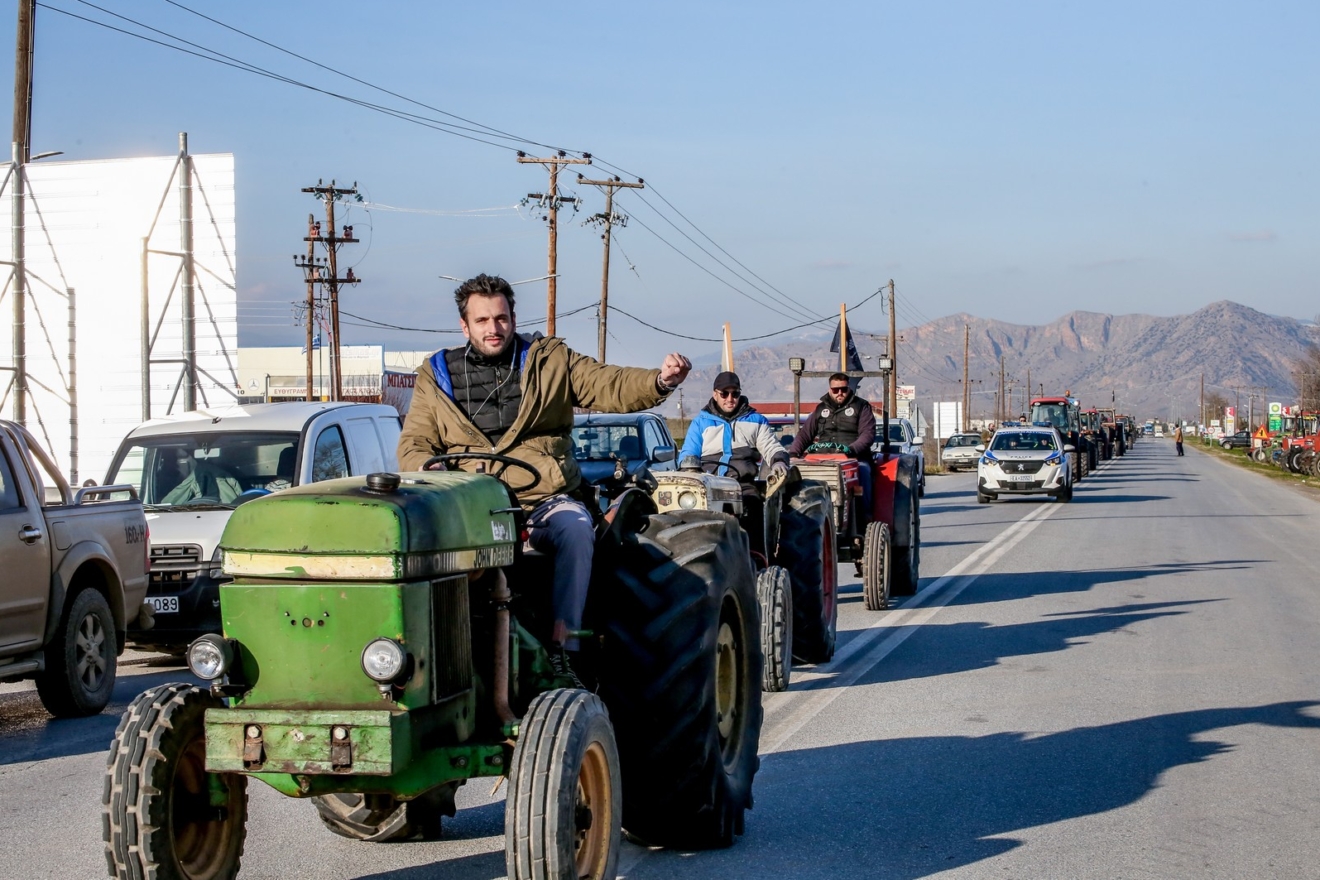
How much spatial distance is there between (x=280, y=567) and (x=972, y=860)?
3053mm

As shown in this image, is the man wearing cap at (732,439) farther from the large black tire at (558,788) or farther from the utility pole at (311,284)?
the utility pole at (311,284)

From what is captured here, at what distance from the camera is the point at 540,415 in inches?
232

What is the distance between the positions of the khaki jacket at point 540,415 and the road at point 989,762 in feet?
5.04

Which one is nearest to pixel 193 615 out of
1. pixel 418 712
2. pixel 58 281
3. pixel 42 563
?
pixel 42 563

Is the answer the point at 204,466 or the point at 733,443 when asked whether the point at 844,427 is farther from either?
the point at 204,466

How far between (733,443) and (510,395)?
5.98 meters

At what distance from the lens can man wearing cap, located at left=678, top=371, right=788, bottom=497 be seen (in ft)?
37.3

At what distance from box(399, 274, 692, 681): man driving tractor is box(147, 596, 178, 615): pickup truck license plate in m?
5.83

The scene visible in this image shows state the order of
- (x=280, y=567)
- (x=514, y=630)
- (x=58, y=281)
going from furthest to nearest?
1. (x=58, y=281)
2. (x=514, y=630)
3. (x=280, y=567)

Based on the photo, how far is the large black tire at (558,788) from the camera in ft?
14.7

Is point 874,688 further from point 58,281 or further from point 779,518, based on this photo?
point 58,281

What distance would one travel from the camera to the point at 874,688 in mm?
10062

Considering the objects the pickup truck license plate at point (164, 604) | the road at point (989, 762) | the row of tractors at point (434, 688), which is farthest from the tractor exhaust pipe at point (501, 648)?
the pickup truck license plate at point (164, 604)

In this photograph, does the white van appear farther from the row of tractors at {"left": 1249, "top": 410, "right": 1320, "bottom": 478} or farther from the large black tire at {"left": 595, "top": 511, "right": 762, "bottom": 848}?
the row of tractors at {"left": 1249, "top": 410, "right": 1320, "bottom": 478}
